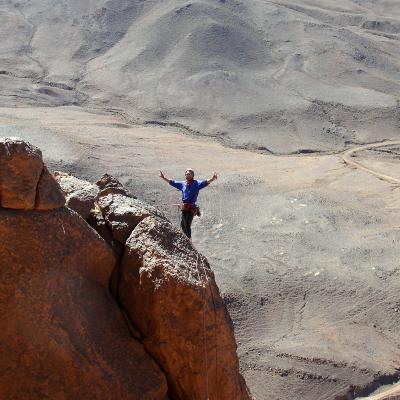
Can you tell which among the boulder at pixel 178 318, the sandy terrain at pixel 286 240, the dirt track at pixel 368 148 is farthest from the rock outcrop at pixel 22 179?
the dirt track at pixel 368 148

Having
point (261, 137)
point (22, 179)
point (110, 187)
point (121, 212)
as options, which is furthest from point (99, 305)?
point (261, 137)

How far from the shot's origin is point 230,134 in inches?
957

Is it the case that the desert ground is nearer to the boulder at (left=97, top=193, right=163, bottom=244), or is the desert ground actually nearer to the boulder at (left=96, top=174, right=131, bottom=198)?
the boulder at (left=96, top=174, right=131, bottom=198)

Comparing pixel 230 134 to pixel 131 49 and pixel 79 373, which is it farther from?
pixel 79 373

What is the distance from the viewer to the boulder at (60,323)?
4414mm

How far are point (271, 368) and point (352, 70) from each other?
72.7ft

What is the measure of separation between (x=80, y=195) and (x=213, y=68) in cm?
2290

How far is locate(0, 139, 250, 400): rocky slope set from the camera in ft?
14.6

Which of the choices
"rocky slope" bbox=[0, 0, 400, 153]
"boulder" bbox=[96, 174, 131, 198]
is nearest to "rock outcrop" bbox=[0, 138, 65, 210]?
"boulder" bbox=[96, 174, 131, 198]

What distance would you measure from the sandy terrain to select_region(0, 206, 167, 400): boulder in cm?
587

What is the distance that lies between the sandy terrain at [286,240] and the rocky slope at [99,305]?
18.2ft

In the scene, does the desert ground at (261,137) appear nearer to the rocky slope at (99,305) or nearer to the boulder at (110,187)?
the boulder at (110,187)

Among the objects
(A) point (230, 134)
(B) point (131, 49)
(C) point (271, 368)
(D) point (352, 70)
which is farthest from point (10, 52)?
(C) point (271, 368)

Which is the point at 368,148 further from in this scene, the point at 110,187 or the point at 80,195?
the point at 80,195
